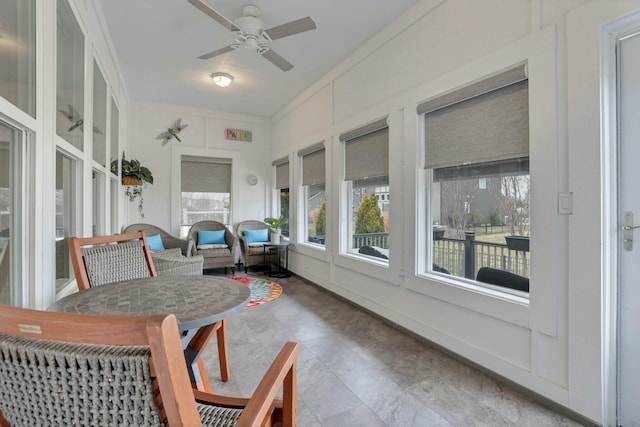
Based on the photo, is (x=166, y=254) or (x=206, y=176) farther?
(x=206, y=176)

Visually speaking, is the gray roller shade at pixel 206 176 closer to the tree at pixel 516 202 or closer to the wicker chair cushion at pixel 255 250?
the wicker chair cushion at pixel 255 250

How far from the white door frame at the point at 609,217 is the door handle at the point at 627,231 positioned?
3 cm

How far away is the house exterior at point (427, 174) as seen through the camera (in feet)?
5.17

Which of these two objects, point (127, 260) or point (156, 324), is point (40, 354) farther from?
point (127, 260)

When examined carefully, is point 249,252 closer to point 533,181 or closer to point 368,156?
point 368,156

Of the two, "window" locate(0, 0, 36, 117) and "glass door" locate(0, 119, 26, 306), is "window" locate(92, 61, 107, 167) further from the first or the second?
"glass door" locate(0, 119, 26, 306)

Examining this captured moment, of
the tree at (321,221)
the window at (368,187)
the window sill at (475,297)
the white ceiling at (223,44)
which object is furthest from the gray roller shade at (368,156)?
the window sill at (475,297)

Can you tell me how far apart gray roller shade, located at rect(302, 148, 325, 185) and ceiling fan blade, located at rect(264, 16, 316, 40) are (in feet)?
6.47

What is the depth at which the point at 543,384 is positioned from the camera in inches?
73.2

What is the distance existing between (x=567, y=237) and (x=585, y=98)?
2.46 ft

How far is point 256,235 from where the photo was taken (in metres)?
5.83

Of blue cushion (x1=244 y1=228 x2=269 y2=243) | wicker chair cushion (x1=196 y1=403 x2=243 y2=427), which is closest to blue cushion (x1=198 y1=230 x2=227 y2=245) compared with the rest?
blue cushion (x1=244 y1=228 x2=269 y2=243)

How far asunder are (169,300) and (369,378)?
56.7 inches

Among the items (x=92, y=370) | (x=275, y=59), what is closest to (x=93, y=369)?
(x=92, y=370)
